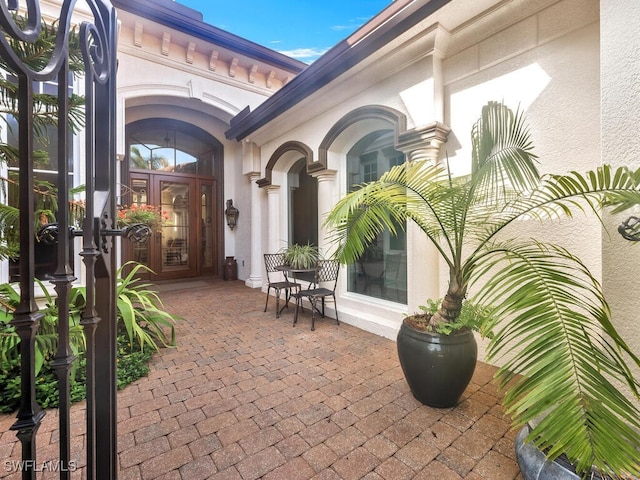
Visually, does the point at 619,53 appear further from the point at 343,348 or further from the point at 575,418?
the point at 343,348

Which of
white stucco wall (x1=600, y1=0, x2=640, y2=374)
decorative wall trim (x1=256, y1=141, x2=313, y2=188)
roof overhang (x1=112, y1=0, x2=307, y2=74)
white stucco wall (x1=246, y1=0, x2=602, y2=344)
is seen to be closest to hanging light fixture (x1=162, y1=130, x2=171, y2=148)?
roof overhang (x1=112, y1=0, x2=307, y2=74)

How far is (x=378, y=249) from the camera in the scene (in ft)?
13.2

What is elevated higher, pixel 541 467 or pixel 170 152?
pixel 170 152

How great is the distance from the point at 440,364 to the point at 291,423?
3.58 ft

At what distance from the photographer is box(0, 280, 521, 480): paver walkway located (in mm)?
1607

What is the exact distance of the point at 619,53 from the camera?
169 centimetres

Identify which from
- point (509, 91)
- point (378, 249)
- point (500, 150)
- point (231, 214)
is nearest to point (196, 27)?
point (231, 214)

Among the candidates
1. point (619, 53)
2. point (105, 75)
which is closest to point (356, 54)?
point (619, 53)

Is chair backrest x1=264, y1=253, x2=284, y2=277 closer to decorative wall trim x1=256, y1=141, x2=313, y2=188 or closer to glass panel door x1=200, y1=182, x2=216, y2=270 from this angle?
decorative wall trim x1=256, y1=141, x2=313, y2=188

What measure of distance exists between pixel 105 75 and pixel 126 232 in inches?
21.4

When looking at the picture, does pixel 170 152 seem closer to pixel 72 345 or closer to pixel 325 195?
pixel 325 195

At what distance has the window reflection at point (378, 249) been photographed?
371 cm

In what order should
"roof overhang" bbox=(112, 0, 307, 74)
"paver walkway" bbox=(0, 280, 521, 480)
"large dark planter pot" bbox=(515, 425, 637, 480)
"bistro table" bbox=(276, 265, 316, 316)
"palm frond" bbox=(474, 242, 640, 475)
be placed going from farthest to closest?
"roof overhang" bbox=(112, 0, 307, 74) < "bistro table" bbox=(276, 265, 316, 316) < "paver walkway" bbox=(0, 280, 521, 480) < "large dark planter pot" bbox=(515, 425, 637, 480) < "palm frond" bbox=(474, 242, 640, 475)

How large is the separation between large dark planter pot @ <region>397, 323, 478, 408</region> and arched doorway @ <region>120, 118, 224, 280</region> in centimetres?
575
